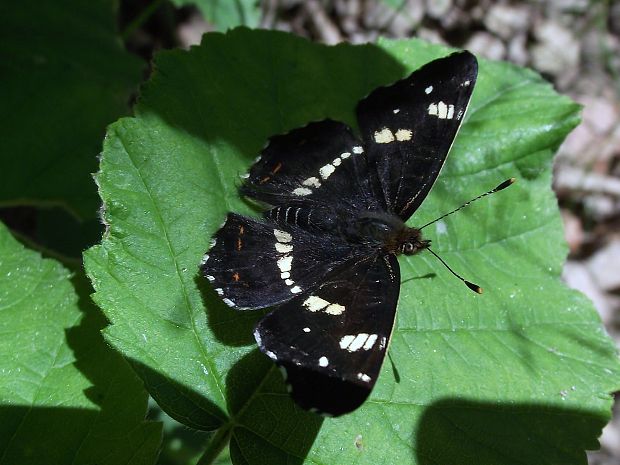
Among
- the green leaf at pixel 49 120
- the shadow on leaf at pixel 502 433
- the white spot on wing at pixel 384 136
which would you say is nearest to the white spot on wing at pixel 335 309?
the shadow on leaf at pixel 502 433

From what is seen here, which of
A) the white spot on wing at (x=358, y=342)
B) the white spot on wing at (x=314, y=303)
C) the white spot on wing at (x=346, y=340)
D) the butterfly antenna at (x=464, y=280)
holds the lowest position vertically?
the butterfly antenna at (x=464, y=280)

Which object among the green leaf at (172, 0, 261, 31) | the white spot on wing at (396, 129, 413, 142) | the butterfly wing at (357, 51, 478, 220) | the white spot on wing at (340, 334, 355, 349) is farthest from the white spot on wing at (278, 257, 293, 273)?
the green leaf at (172, 0, 261, 31)

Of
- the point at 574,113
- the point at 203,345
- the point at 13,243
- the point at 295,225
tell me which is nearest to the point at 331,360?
the point at 203,345

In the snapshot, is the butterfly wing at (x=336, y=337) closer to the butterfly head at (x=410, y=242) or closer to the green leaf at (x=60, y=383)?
the butterfly head at (x=410, y=242)

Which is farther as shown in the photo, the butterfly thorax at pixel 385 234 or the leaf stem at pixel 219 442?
the butterfly thorax at pixel 385 234

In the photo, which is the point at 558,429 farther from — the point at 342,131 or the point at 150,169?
the point at 150,169

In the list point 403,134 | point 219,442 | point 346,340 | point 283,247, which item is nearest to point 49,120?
point 283,247
